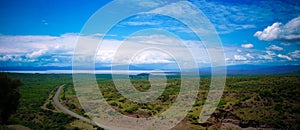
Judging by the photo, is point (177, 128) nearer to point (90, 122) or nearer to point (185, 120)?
point (185, 120)

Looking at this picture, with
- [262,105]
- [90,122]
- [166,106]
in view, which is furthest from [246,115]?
[90,122]

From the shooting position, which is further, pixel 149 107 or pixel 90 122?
pixel 149 107

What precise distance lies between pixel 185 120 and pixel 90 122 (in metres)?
11.7

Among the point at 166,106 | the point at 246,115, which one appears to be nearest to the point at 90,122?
the point at 166,106

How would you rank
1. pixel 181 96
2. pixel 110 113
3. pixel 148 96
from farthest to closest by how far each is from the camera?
pixel 148 96
pixel 181 96
pixel 110 113

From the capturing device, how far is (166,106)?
125 ft

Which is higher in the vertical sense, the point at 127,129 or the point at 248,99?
the point at 248,99

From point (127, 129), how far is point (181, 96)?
16.8 m

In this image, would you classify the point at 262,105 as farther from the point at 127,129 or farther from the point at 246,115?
the point at 127,129

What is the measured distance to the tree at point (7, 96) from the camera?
25.9 meters

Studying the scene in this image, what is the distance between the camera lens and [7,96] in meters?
26.3

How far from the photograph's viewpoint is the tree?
85.0 feet

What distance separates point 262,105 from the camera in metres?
30.8

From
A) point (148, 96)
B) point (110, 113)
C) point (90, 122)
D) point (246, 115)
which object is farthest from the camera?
point (148, 96)
